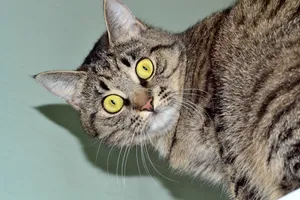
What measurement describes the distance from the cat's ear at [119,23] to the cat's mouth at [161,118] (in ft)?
0.93

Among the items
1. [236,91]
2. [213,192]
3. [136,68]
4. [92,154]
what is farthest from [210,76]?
[213,192]

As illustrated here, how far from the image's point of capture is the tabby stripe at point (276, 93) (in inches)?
48.4

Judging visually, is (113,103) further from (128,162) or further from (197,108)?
(128,162)

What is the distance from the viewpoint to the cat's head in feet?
4.89

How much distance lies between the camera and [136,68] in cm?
153

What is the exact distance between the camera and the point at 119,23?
1594 millimetres

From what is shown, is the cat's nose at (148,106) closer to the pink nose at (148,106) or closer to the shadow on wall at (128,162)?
the pink nose at (148,106)

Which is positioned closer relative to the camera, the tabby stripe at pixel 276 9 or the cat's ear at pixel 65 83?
the tabby stripe at pixel 276 9

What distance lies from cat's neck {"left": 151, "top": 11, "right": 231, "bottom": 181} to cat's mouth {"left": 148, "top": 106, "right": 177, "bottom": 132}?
34 mm

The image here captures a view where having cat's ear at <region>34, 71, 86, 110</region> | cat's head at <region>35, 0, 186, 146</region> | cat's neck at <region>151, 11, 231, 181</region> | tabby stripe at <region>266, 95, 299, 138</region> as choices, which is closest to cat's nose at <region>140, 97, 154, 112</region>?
cat's head at <region>35, 0, 186, 146</region>

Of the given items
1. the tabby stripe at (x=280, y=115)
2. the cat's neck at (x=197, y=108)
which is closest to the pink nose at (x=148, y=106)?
the cat's neck at (x=197, y=108)

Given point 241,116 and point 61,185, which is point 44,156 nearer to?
point 61,185

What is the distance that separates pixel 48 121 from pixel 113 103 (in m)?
0.29

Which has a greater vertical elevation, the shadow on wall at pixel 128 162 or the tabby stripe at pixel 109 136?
the shadow on wall at pixel 128 162
